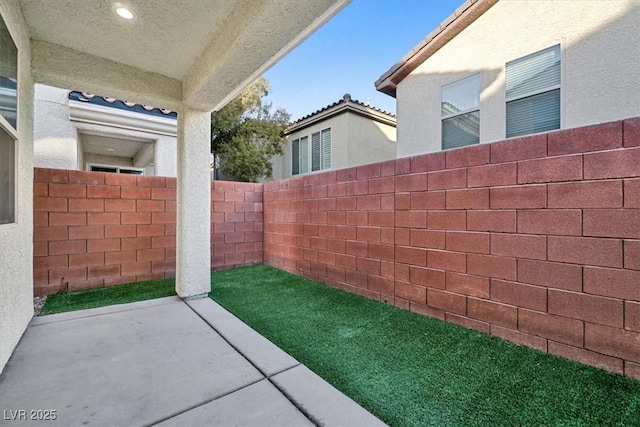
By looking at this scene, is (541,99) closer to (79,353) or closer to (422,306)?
(422,306)

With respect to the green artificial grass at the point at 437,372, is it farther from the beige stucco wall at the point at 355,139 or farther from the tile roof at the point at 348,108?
the tile roof at the point at 348,108

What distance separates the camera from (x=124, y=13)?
2742 millimetres

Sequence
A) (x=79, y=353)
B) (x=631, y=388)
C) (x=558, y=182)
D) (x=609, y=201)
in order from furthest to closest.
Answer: (x=79, y=353)
(x=558, y=182)
(x=609, y=201)
(x=631, y=388)

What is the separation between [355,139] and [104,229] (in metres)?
7.02

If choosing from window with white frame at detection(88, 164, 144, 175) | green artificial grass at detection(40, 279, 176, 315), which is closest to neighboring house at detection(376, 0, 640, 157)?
green artificial grass at detection(40, 279, 176, 315)

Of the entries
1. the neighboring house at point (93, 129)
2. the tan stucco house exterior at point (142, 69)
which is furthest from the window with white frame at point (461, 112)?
the neighboring house at point (93, 129)

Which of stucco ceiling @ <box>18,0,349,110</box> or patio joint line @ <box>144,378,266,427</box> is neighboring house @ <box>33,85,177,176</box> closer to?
stucco ceiling @ <box>18,0,349,110</box>

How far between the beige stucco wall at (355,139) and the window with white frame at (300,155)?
381 mm

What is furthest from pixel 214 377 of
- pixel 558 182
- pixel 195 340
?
pixel 558 182

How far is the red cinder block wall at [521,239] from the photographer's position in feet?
6.95

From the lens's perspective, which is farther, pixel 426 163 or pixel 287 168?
pixel 287 168

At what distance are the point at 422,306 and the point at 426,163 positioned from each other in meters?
1.69

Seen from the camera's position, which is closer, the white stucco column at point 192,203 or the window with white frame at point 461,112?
the white stucco column at point 192,203

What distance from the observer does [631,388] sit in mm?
1962
